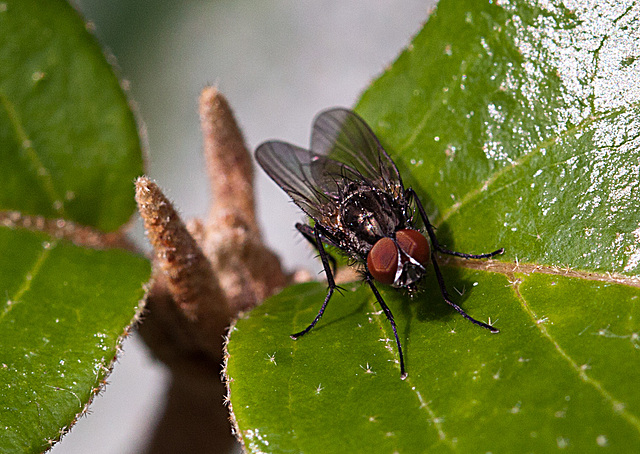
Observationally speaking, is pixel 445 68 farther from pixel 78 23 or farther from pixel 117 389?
pixel 117 389

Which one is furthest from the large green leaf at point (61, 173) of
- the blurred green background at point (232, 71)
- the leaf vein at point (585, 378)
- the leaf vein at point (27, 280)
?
the blurred green background at point (232, 71)

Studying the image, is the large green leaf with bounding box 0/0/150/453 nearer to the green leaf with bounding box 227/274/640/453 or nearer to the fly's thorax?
the green leaf with bounding box 227/274/640/453

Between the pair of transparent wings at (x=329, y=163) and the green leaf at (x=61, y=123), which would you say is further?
the green leaf at (x=61, y=123)

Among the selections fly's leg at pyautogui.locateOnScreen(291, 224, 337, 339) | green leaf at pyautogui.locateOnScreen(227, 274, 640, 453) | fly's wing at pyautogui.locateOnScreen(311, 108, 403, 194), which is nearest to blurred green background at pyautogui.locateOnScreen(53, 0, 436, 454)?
fly's wing at pyautogui.locateOnScreen(311, 108, 403, 194)

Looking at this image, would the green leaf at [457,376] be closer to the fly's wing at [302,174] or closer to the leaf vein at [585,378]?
the leaf vein at [585,378]

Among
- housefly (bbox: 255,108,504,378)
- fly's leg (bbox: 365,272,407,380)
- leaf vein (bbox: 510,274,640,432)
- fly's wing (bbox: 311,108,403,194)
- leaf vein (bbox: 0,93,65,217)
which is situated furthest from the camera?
leaf vein (bbox: 0,93,65,217)

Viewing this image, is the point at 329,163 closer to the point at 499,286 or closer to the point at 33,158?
the point at 499,286

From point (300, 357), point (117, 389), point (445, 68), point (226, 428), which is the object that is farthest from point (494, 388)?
point (117, 389)
